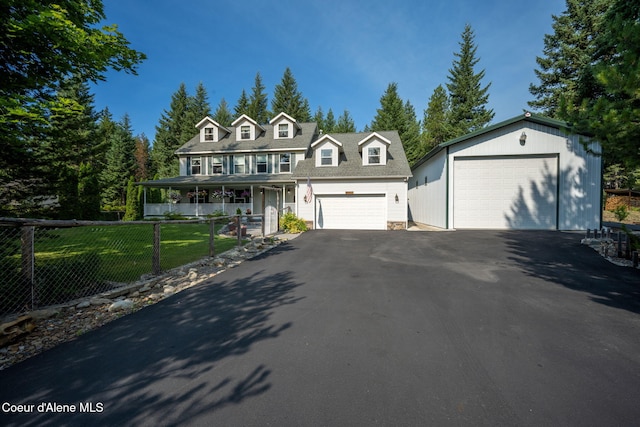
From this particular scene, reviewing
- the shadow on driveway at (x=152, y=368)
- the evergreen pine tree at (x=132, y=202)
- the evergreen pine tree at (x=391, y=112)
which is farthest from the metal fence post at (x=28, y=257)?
the evergreen pine tree at (x=391, y=112)

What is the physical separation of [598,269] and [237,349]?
321 inches

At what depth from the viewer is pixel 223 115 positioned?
40.7m

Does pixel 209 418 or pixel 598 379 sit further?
pixel 598 379

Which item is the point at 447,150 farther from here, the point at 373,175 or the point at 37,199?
the point at 37,199

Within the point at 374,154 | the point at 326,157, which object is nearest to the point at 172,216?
the point at 326,157

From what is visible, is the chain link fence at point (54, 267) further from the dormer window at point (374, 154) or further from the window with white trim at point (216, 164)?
the window with white trim at point (216, 164)

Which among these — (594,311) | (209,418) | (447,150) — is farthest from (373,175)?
(209,418)

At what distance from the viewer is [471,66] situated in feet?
105

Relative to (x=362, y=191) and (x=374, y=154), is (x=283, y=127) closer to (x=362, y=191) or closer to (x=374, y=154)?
(x=374, y=154)

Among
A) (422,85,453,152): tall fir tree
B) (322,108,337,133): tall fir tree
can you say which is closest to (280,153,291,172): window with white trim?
(422,85,453,152): tall fir tree

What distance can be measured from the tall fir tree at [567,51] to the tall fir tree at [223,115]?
123ft

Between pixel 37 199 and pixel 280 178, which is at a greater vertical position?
pixel 280 178

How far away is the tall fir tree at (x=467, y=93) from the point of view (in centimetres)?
3086

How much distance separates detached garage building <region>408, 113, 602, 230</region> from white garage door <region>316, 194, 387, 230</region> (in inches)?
132
